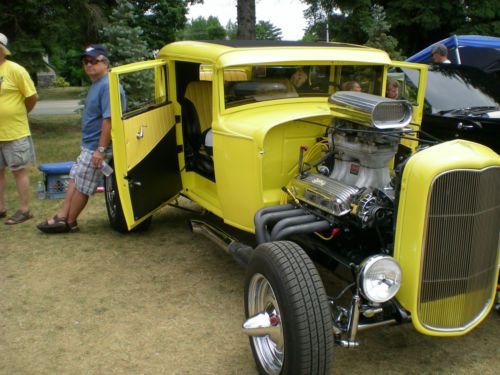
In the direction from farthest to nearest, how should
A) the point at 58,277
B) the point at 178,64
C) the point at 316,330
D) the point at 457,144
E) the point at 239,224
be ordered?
the point at 178,64 < the point at 58,277 < the point at 239,224 < the point at 457,144 < the point at 316,330

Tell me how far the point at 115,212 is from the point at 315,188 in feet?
8.70

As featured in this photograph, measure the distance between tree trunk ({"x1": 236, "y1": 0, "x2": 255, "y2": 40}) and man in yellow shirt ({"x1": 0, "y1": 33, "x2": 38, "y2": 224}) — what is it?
20.3 ft

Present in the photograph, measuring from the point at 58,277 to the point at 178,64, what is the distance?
220 cm

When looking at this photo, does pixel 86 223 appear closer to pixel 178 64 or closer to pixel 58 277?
pixel 58 277

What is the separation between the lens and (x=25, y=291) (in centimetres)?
414

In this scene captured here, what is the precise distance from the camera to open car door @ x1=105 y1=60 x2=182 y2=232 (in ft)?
14.1

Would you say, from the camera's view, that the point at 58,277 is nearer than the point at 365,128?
No

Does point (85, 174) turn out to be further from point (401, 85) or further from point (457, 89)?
point (457, 89)

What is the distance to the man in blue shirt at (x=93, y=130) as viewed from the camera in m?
4.77

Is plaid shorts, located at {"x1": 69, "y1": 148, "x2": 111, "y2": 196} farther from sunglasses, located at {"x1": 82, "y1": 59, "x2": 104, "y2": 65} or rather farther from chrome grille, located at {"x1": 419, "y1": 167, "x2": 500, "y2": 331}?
chrome grille, located at {"x1": 419, "y1": 167, "x2": 500, "y2": 331}

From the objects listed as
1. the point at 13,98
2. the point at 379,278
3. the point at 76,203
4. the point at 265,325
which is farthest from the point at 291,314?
the point at 13,98

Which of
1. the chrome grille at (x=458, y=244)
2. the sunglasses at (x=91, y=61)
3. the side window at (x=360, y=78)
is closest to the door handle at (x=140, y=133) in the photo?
the sunglasses at (x=91, y=61)

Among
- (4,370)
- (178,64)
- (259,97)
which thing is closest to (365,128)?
(259,97)

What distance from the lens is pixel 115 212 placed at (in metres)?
5.36
